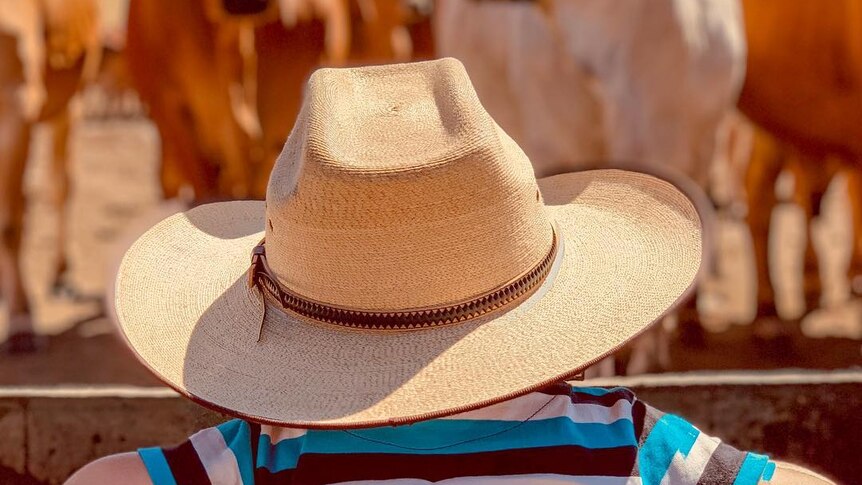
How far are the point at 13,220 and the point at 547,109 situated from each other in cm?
227

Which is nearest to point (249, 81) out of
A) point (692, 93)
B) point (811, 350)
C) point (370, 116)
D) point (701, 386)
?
point (692, 93)

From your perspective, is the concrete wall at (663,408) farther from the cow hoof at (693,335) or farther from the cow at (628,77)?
the cow hoof at (693,335)

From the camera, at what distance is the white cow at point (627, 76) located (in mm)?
3229

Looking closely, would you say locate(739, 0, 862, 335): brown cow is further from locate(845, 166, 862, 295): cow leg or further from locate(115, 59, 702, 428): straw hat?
locate(115, 59, 702, 428): straw hat

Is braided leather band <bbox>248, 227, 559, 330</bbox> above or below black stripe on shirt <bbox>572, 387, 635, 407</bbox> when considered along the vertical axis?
above

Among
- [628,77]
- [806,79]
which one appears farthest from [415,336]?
[806,79]

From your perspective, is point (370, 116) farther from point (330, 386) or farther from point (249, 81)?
point (249, 81)

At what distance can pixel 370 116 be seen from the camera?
1.18 meters

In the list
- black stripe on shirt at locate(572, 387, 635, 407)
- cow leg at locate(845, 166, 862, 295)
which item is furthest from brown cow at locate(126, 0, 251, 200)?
black stripe on shirt at locate(572, 387, 635, 407)

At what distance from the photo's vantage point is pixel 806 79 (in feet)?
13.5

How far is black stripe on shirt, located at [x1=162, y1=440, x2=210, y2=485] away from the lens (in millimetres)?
1061

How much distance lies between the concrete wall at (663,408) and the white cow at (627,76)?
157 cm

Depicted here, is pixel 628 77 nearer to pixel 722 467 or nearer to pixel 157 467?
pixel 722 467

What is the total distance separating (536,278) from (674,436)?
202mm
